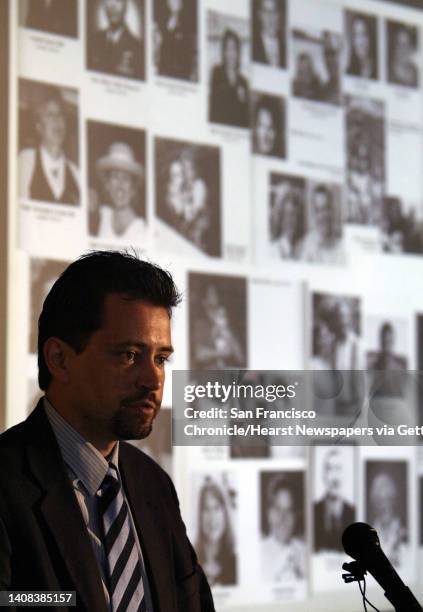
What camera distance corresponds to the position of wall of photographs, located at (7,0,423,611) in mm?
2561

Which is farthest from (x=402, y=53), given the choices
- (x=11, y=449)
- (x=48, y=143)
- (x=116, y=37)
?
(x=11, y=449)

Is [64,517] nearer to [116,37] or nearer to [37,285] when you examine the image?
[37,285]

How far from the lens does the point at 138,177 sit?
269cm

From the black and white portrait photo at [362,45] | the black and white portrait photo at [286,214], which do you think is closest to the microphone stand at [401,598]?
the black and white portrait photo at [286,214]

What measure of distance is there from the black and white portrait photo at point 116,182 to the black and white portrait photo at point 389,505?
99 cm

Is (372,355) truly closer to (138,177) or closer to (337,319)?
(337,319)

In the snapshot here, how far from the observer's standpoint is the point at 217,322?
2795 mm

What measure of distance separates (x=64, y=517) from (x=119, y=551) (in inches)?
4.6

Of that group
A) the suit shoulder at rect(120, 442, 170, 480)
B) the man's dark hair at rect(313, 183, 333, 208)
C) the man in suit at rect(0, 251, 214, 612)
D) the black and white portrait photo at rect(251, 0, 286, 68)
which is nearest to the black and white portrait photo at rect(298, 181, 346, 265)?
the man's dark hair at rect(313, 183, 333, 208)

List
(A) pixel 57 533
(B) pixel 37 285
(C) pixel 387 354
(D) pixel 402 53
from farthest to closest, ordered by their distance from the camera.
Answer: (D) pixel 402 53, (C) pixel 387 354, (B) pixel 37 285, (A) pixel 57 533

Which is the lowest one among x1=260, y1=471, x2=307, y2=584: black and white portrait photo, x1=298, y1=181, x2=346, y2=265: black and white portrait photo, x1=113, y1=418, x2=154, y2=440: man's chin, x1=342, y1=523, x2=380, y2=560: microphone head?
x1=260, y1=471, x2=307, y2=584: black and white portrait photo

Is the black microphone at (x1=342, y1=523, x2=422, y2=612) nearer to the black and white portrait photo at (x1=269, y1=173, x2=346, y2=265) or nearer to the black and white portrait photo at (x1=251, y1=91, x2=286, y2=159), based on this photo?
the black and white portrait photo at (x1=269, y1=173, x2=346, y2=265)

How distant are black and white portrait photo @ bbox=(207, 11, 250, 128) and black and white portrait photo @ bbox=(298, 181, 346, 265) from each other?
11.7 inches

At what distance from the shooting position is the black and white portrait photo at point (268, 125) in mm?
2938
